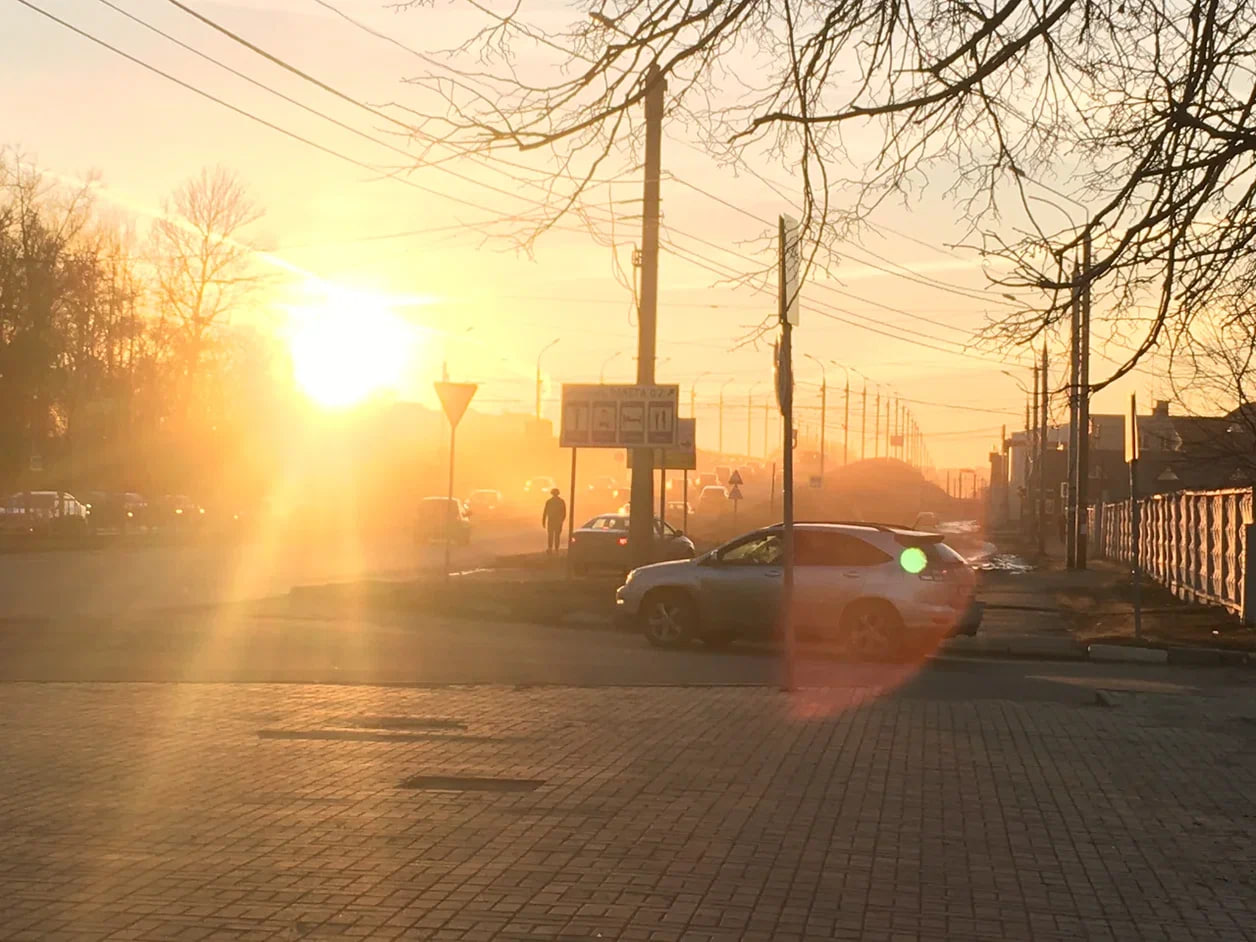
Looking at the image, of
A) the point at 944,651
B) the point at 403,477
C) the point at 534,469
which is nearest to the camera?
the point at 944,651

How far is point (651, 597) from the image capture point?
19578mm

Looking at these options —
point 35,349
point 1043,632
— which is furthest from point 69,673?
point 35,349

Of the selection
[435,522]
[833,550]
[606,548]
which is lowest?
[606,548]

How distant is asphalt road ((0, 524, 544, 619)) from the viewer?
25.1m

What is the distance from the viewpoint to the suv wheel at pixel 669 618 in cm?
1936

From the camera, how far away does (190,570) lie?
35.5 m

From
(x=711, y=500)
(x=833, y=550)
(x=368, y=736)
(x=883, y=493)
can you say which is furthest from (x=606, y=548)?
(x=883, y=493)

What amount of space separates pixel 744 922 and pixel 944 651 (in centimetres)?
1389

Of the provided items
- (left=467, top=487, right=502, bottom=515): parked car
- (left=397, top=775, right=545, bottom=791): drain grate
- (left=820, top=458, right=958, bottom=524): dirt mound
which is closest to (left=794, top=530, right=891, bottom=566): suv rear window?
(left=397, top=775, right=545, bottom=791): drain grate

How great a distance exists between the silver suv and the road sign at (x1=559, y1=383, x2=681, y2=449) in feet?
24.3

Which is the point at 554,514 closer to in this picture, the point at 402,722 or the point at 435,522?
the point at 435,522

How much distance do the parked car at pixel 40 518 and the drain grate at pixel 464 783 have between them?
4528cm

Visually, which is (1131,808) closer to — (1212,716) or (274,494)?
Answer: (1212,716)

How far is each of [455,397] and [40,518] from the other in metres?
31.4
